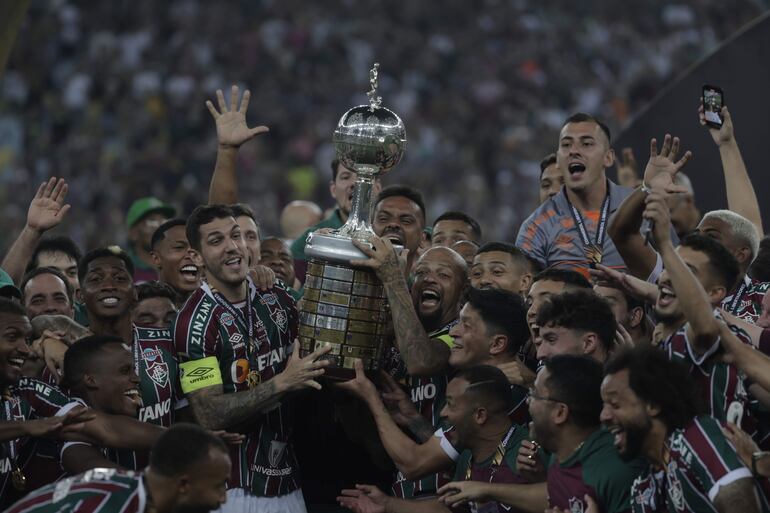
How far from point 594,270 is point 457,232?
2.34 m

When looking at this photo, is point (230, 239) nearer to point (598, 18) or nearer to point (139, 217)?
point (139, 217)

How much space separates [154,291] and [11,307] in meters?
1.26

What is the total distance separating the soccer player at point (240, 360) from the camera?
625cm

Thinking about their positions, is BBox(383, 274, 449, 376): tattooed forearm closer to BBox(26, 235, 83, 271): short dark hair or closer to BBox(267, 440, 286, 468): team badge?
BBox(267, 440, 286, 468): team badge

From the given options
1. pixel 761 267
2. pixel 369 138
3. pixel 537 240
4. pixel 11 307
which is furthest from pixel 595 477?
pixel 11 307

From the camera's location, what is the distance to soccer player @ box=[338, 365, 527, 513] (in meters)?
5.92

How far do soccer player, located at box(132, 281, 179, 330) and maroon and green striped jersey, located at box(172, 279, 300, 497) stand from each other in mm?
861

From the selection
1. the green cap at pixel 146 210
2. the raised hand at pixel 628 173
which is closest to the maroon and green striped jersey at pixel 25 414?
the green cap at pixel 146 210

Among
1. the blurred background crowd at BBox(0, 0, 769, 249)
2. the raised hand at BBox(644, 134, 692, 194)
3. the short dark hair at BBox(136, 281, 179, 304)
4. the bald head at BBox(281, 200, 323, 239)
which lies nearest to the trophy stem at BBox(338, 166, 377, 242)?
the raised hand at BBox(644, 134, 692, 194)

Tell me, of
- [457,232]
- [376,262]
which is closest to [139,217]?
[457,232]

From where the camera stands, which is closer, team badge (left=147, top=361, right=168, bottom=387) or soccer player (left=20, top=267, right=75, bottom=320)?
team badge (left=147, top=361, right=168, bottom=387)

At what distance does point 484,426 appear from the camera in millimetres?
5969

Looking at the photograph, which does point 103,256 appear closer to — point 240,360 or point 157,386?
Result: point 157,386

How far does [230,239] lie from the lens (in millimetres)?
6520
